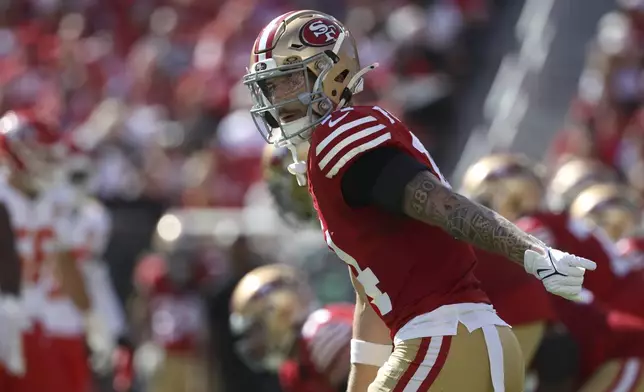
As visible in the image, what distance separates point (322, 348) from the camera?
5.18m

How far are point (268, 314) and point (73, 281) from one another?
5.69ft

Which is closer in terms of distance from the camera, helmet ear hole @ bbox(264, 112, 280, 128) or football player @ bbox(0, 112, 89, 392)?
helmet ear hole @ bbox(264, 112, 280, 128)

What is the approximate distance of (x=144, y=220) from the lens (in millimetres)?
11078

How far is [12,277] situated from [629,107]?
5.57 metres

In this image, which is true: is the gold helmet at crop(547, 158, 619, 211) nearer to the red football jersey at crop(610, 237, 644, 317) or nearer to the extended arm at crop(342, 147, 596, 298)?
the red football jersey at crop(610, 237, 644, 317)

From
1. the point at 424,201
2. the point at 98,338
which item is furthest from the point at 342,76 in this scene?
the point at 98,338

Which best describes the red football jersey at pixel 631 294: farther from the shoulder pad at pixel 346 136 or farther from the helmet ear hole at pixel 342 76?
the shoulder pad at pixel 346 136

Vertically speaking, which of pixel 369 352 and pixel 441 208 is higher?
pixel 441 208

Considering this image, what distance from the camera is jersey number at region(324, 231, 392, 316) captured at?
3.62 m

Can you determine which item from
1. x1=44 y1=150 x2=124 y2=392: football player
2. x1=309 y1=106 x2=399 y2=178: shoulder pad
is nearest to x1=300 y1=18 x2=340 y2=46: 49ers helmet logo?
x1=309 y1=106 x2=399 y2=178: shoulder pad

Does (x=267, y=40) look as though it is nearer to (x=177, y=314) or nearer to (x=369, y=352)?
(x=369, y=352)

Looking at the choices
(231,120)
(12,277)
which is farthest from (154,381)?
(12,277)

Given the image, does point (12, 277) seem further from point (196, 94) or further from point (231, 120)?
point (196, 94)

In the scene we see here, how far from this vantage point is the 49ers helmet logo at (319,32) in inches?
152
